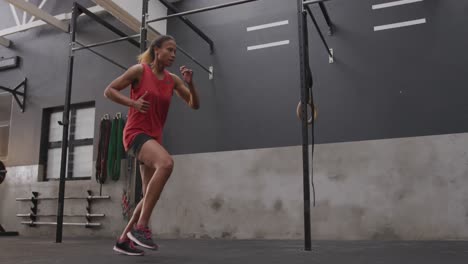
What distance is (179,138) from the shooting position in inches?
223

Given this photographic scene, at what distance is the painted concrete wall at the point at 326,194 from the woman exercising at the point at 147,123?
2501 mm

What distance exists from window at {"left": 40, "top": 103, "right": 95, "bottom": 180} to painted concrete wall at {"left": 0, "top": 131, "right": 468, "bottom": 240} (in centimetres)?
62

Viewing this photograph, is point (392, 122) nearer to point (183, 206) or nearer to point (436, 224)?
point (436, 224)

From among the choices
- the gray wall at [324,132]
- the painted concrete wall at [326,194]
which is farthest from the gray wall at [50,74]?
the painted concrete wall at [326,194]

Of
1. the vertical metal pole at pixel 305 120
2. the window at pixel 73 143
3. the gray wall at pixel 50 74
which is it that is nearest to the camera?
the vertical metal pole at pixel 305 120

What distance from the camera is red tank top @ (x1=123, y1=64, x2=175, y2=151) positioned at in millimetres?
2488

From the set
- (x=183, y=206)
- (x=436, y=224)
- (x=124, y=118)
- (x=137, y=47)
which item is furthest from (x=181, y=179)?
(x=436, y=224)

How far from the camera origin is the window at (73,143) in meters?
6.30

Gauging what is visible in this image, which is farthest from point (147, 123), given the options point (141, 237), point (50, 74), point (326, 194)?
point (50, 74)

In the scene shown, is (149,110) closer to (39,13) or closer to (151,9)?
(151,9)

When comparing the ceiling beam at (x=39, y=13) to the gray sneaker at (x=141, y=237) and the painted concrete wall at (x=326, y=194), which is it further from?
the gray sneaker at (x=141, y=237)

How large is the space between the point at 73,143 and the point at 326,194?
12.6ft

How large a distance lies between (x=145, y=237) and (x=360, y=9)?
373cm

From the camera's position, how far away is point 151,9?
5719 millimetres
